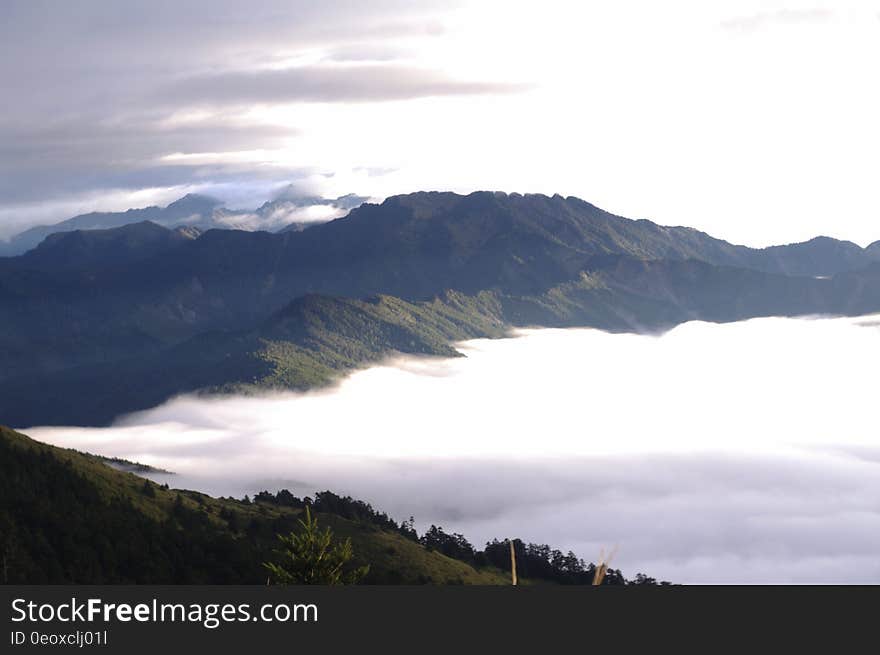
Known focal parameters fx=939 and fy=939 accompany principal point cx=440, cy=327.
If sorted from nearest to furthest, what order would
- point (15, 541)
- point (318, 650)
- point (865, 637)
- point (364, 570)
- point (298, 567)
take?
point (865, 637), point (318, 650), point (298, 567), point (364, 570), point (15, 541)

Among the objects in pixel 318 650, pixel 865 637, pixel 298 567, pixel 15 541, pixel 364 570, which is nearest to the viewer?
pixel 865 637

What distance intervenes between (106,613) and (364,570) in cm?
3703

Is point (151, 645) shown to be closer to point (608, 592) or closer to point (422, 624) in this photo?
point (422, 624)

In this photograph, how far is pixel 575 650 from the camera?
33469 millimetres

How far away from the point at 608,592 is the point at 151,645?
16.5m

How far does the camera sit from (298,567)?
6456cm

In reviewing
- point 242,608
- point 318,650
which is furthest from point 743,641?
point 242,608

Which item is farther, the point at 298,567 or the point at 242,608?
the point at 298,567

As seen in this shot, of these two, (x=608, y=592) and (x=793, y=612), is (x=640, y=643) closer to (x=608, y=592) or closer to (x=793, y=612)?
(x=608, y=592)

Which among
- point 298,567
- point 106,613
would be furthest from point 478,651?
point 298,567

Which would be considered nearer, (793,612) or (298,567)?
(793,612)

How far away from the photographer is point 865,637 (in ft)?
106

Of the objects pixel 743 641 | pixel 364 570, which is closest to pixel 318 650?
pixel 743 641

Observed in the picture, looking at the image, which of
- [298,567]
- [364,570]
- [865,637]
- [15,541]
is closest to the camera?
[865,637]
